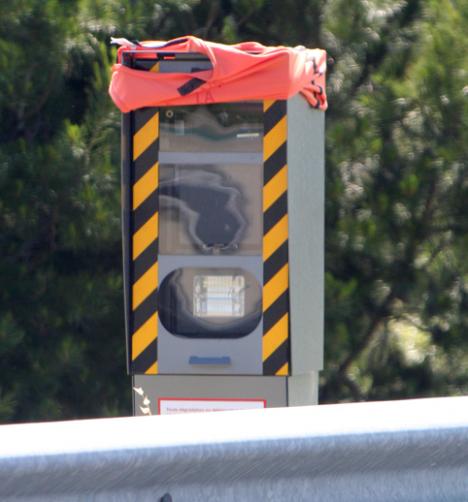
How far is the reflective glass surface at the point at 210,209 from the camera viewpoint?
168 inches

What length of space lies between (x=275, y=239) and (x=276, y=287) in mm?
185

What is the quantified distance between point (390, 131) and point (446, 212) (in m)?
0.49

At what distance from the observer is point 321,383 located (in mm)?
5703

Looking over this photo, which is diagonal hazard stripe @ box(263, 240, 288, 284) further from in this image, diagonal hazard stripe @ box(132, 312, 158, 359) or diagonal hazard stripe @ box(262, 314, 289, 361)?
diagonal hazard stripe @ box(132, 312, 158, 359)

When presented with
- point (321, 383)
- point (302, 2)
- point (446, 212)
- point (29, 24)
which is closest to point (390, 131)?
point (446, 212)

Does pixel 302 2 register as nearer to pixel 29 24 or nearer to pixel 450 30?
pixel 450 30

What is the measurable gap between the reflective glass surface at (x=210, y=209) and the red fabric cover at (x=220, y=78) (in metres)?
0.29

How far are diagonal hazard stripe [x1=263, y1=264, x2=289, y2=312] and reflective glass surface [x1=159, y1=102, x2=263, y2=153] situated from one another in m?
0.49

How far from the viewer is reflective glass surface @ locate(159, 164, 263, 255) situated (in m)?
4.26

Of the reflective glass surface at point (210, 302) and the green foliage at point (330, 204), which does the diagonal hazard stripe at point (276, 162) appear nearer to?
the reflective glass surface at point (210, 302)

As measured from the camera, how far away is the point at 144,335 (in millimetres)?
4273

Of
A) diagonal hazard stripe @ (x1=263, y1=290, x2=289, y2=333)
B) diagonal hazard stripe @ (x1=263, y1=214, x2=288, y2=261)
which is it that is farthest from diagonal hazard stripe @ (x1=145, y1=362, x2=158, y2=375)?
diagonal hazard stripe @ (x1=263, y1=214, x2=288, y2=261)

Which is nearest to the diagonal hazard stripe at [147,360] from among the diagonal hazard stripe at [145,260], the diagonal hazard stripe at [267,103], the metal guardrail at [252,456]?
the diagonal hazard stripe at [145,260]

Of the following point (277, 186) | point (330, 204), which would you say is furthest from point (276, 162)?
point (330, 204)
